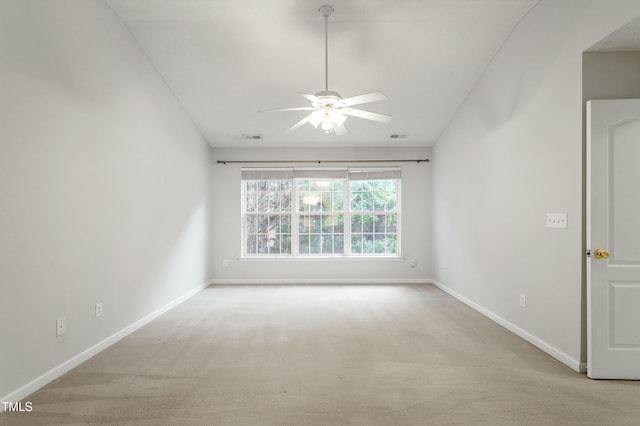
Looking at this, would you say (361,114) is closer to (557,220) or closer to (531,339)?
(557,220)

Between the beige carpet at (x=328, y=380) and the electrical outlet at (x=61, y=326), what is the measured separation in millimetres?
312

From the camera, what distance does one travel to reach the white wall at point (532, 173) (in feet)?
8.25

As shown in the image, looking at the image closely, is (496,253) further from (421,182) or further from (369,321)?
(421,182)

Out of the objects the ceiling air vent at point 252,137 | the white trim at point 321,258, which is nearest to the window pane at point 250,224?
the white trim at point 321,258

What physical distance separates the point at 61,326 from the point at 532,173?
394 cm

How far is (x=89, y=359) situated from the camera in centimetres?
270

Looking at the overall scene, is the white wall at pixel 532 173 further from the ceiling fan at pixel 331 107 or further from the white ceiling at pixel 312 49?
the ceiling fan at pixel 331 107

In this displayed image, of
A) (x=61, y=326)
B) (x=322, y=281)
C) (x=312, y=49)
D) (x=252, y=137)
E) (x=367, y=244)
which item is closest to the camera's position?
(x=61, y=326)

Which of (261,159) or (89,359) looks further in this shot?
(261,159)

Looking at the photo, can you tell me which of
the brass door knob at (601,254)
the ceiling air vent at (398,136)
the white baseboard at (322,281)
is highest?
the ceiling air vent at (398,136)

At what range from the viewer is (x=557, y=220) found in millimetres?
2699

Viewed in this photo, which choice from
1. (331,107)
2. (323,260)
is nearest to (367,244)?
(323,260)

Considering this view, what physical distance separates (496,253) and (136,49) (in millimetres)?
4336

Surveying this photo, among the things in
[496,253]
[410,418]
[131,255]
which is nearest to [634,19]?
[496,253]
